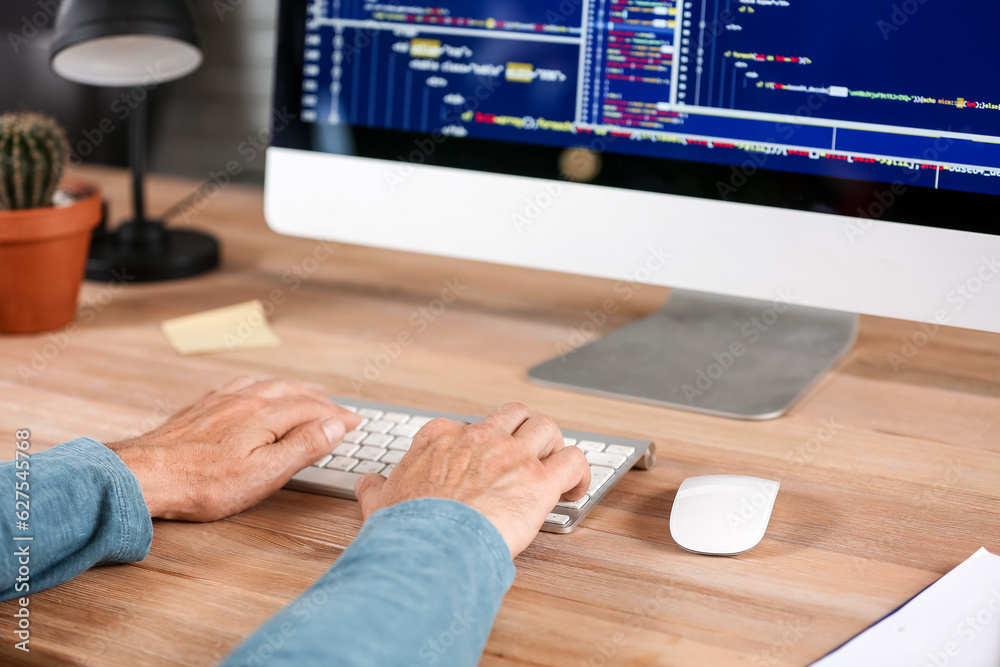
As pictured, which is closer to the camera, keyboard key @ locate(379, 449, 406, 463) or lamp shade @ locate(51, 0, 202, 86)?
keyboard key @ locate(379, 449, 406, 463)

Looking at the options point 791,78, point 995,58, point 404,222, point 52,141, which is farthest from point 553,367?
point 52,141

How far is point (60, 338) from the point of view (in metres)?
1.00

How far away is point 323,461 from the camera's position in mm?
721

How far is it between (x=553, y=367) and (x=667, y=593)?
38 cm

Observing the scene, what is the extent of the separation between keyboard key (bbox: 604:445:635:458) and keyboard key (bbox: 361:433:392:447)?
17 centimetres

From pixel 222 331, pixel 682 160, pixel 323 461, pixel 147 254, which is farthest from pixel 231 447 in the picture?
pixel 147 254

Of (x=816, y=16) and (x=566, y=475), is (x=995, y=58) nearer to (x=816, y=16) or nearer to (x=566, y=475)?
(x=816, y=16)

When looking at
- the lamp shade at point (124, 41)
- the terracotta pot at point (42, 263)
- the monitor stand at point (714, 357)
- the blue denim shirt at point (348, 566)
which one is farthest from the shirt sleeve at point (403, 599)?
the lamp shade at point (124, 41)

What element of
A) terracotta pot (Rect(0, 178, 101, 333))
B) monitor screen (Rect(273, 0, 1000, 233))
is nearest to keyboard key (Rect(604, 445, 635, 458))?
monitor screen (Rect(273, 0, 1000, 233))

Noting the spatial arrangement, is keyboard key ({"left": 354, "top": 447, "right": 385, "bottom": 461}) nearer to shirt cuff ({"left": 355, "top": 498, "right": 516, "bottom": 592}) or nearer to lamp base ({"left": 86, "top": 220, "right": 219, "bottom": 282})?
shirt cuff ({"left": 355, "top": 498, "right": 516, "bottom": 592})

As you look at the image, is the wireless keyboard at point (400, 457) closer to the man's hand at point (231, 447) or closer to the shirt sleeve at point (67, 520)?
the man's hand at point (231, 447)

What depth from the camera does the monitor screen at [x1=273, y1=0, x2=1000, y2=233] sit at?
75 centimetres

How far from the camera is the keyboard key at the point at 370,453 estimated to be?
0.71m

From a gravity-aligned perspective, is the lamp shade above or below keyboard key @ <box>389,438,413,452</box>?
above
